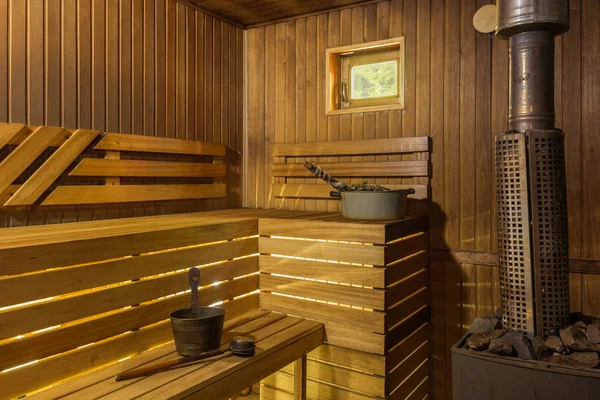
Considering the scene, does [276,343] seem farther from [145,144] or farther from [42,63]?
[42,63]

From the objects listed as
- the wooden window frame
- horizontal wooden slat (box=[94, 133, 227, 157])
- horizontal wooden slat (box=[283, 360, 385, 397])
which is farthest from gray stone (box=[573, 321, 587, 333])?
horizontal wooden slat (box=[94, 133, 227, 157])

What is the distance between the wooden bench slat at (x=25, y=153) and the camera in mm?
2807

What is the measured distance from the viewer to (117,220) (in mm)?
3283

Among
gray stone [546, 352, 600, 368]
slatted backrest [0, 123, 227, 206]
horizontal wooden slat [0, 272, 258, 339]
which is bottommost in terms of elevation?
gray stone [546, 352, 600, 368]

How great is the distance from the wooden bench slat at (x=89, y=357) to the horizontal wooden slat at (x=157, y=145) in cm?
131

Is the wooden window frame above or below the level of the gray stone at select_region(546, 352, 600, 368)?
above

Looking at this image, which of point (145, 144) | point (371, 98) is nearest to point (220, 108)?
point (145, 144)

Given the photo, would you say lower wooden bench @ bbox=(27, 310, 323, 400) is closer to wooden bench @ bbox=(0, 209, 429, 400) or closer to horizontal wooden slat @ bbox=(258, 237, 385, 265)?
wooden bench @ bbox=(0, 209, 429, 400)

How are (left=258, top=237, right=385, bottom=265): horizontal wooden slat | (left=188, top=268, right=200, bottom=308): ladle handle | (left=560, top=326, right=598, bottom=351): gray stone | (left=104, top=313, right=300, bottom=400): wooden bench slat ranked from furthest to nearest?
(left=258, top=237, right=385, bottom=265): horizontal wooden slat < (left=188, top=268, right=200, bottom=308): ladle handle < (left=560, top=326, right=598, bottom=351): gray stone < (left=104, top=313, right=300, bottom=400): wooden bench slat

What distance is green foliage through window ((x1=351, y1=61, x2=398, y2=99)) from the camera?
155 inches

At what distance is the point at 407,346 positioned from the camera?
3312mm

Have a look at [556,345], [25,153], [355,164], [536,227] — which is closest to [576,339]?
[556,345]

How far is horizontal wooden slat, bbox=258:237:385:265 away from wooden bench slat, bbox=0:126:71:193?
1.43m

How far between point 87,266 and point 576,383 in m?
2.25
